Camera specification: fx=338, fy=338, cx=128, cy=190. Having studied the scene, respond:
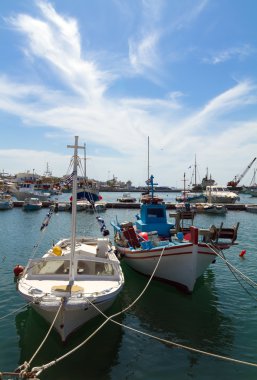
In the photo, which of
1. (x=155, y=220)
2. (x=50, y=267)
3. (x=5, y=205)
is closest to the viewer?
(x=50, y=267)

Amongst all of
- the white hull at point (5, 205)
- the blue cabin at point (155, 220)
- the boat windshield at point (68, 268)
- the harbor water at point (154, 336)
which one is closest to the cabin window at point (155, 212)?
the blue cabin at point (155, 220)

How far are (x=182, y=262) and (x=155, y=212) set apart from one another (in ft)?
26.0

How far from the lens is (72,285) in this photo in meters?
12.4

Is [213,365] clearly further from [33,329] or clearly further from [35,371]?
[33,329]

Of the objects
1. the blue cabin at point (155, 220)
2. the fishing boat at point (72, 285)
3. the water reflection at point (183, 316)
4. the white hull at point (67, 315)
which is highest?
the blue cabin at point (155, 220)

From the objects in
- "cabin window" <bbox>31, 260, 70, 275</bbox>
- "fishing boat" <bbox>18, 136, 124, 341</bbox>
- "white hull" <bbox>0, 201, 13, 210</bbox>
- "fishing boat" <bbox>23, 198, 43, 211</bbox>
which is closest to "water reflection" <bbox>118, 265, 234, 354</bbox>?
"fishing boat" <bbox>18, 136, 124, 341</bbox>

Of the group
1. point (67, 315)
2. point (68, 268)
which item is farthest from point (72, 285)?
point (68, 268)

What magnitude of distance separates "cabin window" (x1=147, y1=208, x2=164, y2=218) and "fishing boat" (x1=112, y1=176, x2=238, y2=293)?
75 mm

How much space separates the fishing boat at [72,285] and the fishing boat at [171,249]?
2.72 meters

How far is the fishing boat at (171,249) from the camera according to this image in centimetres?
1630

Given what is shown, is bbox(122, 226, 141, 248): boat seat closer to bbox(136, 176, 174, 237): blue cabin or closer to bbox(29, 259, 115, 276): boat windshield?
bbox(136, 176, 174, 237): blue cabin

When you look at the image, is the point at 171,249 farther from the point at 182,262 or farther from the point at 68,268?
the point at 68,268

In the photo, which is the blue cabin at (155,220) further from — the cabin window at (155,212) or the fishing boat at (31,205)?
the fishing boat at (31,205)

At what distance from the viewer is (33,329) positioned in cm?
1285
